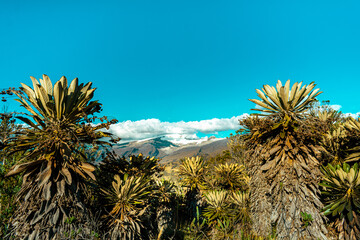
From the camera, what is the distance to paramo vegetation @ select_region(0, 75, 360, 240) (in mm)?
4047

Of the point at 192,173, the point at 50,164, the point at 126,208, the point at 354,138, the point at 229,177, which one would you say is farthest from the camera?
the point at 192,173

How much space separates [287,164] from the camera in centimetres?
573

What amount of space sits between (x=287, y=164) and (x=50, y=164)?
6344 millimetres

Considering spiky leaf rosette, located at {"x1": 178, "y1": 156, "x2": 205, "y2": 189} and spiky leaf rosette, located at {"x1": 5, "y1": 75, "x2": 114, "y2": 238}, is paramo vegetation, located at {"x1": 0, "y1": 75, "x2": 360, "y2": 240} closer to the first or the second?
spiky leaf rosette, located at {"x1": 5, "y1": 75, "x2": 114, "y2": 238}

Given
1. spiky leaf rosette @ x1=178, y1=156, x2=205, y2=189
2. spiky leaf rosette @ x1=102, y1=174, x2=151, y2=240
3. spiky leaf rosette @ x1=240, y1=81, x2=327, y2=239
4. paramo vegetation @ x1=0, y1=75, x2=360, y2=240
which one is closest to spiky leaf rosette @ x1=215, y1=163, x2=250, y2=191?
spiky leaf rosette @ x1=178, y1=156, x2=205, y2=189

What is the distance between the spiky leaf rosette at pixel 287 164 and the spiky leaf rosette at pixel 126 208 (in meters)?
3.93

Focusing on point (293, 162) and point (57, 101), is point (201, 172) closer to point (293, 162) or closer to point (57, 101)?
point (293, 162)

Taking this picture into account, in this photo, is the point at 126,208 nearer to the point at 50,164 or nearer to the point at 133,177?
the point at 133,177

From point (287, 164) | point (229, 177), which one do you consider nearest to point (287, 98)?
point (287, 164)

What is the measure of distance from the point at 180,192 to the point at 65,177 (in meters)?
7.65

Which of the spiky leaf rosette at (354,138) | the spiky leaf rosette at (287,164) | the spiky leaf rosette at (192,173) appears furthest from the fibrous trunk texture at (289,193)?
the spiky leaf rosette at (192,173)

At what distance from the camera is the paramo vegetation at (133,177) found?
405 cm

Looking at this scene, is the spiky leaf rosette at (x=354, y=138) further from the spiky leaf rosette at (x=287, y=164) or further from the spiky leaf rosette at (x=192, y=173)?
the spiky leaf rosette at (x=192, y=173)

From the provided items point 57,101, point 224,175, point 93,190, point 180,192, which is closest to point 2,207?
point 93,190
